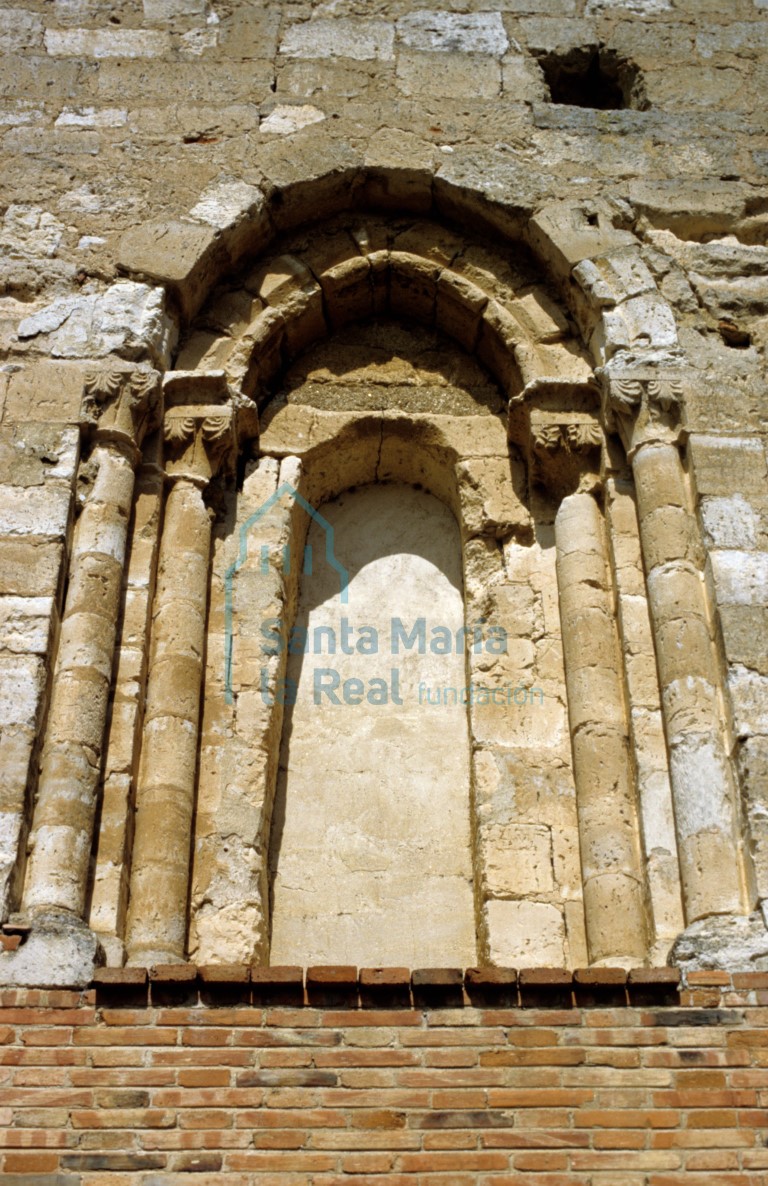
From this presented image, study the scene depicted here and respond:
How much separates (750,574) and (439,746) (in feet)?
5.85

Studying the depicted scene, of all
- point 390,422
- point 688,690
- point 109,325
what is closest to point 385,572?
point 390,422

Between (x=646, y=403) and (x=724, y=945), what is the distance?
2.79 m

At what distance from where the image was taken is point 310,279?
8.12 meters

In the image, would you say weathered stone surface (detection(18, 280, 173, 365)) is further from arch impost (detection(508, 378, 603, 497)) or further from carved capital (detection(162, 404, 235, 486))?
arch impost (detection(508, 378, 603, 497))

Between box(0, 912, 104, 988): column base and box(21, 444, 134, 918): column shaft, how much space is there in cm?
12

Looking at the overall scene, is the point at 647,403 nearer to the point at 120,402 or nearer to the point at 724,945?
the point at 120,402

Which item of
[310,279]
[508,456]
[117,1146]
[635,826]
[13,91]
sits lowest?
[117,1146]

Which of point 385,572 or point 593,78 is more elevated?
point 593,78

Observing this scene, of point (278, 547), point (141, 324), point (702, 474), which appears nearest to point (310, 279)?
point (141, 324)

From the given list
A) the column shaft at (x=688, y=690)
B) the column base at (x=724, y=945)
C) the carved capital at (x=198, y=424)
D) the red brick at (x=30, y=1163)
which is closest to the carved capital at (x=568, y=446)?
the column shaft at (x=688, y=690)

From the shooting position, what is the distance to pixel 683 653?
637cm

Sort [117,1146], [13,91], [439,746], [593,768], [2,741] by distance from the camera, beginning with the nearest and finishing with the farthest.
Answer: [117,1146]
[2,741]
[593,768]
[439,746]
[13,91]

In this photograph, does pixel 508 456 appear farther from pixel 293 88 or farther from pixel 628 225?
pixel 293 88

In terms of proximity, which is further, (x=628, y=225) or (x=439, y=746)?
(x=628, y=225)
